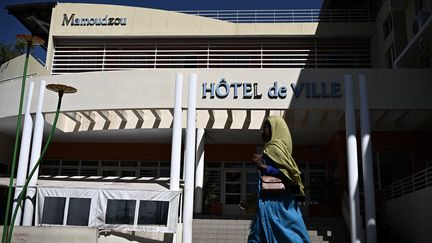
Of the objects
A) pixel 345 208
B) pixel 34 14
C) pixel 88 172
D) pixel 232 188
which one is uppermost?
pixel 34 14

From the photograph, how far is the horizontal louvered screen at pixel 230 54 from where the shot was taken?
22.5 meters

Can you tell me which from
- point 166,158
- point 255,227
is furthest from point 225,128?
point 255,227

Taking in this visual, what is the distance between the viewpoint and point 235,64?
22.2 m

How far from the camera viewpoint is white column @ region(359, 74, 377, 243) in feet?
41.7

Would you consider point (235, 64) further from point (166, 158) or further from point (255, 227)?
point (255, 227)

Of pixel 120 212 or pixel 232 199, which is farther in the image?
pixel 232 199

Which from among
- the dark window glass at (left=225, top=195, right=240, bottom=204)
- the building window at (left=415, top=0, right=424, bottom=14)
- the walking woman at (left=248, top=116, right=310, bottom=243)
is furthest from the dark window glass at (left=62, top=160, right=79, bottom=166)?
the walking woman at (left=248, top=116, right=310, bottom=243)

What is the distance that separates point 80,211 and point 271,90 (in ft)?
21.1

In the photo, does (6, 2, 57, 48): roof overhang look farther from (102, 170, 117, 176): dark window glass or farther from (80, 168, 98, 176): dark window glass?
(102, 170, 117, 176): dark window glass

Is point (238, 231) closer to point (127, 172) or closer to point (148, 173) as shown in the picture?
point (148, 173)

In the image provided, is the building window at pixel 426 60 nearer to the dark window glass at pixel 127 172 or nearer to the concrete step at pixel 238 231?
the concrete step at pixel 238 231

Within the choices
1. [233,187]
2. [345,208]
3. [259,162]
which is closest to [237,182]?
[233,187]

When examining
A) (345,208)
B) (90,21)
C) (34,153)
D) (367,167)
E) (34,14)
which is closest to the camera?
(367,167)

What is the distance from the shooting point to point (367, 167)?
43.1 feet
